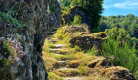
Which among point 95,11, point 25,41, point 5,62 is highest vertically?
point 95,11

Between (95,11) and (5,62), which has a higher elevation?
(95,11)

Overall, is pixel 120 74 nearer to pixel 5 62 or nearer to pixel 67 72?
pixel 67 72

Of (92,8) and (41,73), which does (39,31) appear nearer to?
(41,73)

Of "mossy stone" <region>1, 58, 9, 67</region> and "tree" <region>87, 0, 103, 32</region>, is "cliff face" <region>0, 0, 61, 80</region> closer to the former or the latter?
"mossy stone" <region>1, 58, 9, 67</region>

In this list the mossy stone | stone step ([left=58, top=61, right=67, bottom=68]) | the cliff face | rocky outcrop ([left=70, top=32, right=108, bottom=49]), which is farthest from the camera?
rocky outcrop ([left=70, top=32, right=108, bottom=49])

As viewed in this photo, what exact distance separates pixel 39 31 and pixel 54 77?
1.73m

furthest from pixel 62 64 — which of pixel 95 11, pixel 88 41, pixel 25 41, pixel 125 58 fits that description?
pixel 95 11

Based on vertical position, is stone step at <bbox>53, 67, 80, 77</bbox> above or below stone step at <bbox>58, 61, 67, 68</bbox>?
below

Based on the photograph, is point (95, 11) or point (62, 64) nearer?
point (62, 64)

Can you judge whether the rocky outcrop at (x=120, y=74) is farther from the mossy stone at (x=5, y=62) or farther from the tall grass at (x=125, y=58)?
the mossy stone at (x=5, y=62)

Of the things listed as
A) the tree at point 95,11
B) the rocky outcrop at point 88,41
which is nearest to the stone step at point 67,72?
the rocky outcrop at point 88,41

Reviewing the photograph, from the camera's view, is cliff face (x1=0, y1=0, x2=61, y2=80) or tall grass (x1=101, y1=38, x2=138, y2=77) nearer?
cliff face (x1=0, y1=0, x2=61, y2=80)

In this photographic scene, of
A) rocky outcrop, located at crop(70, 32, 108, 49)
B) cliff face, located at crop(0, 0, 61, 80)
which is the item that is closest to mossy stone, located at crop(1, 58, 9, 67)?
cliff face, located at crop(0, 0, 61, 80)

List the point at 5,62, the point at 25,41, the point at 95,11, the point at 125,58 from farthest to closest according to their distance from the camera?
the point at 95,11 < the point at 125,58 < the point at 25,41 < the point at 5,62
